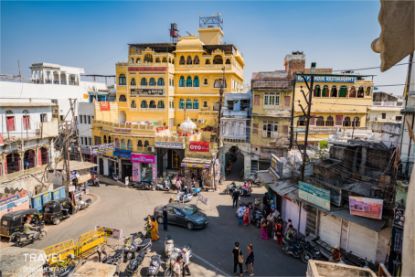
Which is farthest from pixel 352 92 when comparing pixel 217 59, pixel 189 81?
pixel 189 81

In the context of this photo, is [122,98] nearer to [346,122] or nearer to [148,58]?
[148,58]

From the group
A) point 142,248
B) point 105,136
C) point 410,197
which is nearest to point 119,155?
point 105,136

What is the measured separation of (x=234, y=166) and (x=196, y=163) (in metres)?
10.6

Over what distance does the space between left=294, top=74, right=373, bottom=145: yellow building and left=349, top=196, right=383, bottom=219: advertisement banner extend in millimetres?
15091

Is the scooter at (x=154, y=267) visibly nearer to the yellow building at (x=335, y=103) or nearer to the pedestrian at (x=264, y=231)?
the pedestrian at (x=264, y=231)

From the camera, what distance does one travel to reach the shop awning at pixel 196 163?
26.0 metres

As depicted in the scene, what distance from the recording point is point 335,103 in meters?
27.8

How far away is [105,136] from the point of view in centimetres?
3194

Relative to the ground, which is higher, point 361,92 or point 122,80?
point 122,80

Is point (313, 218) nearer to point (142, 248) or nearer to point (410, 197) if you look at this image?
point (142, 248)

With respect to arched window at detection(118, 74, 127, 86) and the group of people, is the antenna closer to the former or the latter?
arched window at detection(118, 74, 127, 86)

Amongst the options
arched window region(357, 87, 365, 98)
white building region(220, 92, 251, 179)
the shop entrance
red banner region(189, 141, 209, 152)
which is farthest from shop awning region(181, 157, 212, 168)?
arched window region(357, 87, 365, 98)

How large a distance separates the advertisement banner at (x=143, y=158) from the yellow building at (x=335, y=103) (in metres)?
14.6

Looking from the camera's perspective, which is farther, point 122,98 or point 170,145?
point 122,98
